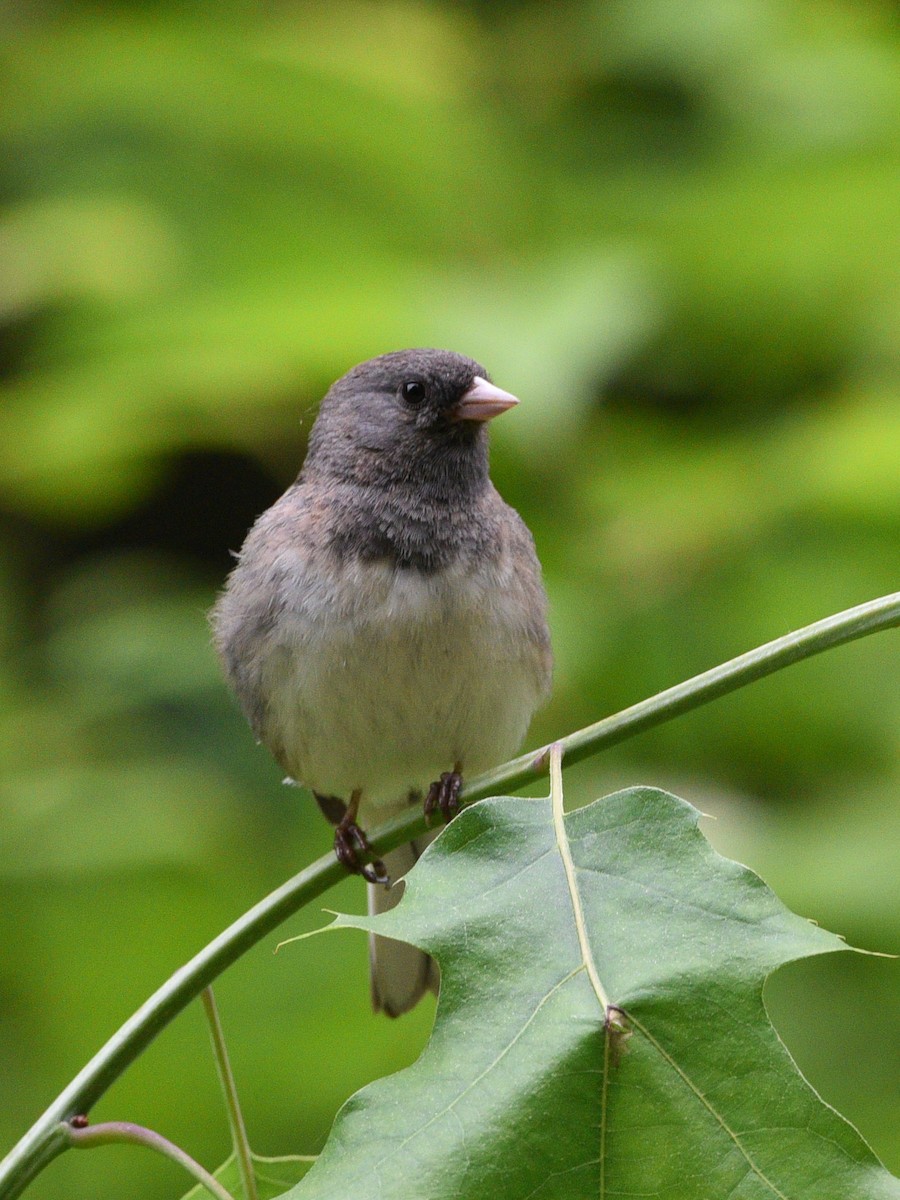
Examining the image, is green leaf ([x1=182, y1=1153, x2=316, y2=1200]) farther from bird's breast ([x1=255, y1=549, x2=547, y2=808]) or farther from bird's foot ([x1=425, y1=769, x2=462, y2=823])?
bird's breast ([x1=255, y1=549, x2=547, y2=808])

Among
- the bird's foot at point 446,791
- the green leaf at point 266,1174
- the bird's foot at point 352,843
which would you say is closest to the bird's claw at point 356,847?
the bird's foot at point 352,843

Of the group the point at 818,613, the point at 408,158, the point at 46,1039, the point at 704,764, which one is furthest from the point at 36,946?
the point at 408,158

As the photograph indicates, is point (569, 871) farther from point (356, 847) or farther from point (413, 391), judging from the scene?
point (413, 391)

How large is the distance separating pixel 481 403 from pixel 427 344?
1.66 ft

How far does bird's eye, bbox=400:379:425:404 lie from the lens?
2438 millimetres

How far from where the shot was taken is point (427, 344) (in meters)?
2.82

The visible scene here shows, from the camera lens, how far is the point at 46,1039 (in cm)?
294

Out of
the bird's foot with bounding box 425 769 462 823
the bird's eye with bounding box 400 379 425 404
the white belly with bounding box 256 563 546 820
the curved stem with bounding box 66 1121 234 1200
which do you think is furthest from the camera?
the bird's eye with bounding box 400 379 425 404

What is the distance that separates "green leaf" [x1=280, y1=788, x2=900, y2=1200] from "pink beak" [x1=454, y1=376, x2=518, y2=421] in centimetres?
127

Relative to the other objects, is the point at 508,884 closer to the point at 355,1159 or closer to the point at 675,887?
the point at 675,887

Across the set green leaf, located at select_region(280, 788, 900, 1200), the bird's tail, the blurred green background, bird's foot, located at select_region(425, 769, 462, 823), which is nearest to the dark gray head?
the blurred green background

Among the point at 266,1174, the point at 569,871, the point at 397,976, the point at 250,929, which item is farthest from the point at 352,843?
the point at 569,871

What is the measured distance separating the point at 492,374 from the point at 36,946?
1.43 meters

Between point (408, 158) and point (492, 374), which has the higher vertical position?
point (408, 158)
